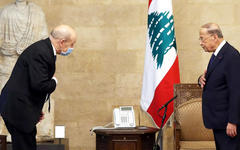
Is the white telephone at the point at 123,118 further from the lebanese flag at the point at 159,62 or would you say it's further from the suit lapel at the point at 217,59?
the suit lapel at the point at 217,59

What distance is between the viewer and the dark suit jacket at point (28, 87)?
4762mm

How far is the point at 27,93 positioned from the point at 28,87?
0.06m

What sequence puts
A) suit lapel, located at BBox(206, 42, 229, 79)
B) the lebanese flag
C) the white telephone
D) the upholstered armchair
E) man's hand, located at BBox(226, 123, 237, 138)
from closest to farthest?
1. man's hand, located at BBox(226, 123, 237, 138)
2. suit lapel, located at BBox(206, 42, 229, 79)
3. the white telephone
4. the upholstered armchair
5. the lebanese flag

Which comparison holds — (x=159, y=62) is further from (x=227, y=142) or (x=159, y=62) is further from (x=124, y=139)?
(x=227, y=142)

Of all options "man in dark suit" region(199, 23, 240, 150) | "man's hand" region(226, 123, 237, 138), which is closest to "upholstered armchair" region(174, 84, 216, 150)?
"man in dark suit" region(199, 23, 240, 150)

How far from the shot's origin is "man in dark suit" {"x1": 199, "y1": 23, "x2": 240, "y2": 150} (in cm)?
471

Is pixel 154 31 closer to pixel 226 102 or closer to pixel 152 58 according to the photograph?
pixel 152 58

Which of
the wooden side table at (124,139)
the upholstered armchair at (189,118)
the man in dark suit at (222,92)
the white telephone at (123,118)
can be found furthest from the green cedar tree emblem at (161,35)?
the man in dark suit at (222,92)

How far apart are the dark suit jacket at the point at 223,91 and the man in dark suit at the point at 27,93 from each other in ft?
5.07

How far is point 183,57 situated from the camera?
8.85 meters

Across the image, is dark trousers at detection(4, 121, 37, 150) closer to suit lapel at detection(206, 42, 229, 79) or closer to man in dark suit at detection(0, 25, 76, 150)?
man in dark suit at detection(0, 25, 76, 150)

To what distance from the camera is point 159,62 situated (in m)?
7.81

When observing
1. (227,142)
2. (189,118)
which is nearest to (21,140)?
(227,142)

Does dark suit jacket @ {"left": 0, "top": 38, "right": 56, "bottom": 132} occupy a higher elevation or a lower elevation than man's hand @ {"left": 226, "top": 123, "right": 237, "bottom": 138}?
higher
